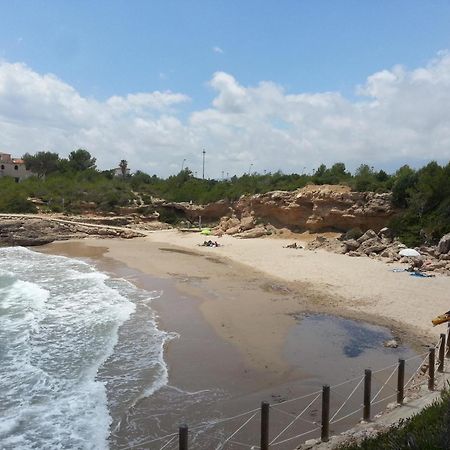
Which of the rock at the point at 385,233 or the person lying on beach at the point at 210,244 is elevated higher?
the rock at the point at 385,233

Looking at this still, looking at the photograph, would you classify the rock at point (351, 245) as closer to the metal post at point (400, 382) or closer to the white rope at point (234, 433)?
the metal post at point (400, 382)

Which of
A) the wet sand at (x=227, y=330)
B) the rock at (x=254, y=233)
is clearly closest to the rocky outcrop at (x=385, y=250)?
the wet sand at (x=227, y=330)

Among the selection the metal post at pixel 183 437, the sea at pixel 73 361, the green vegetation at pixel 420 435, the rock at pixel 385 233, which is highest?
the rock at pixel 385 233

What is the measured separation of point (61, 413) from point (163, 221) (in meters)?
48.1

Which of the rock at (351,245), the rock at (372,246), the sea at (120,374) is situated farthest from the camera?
the rock at (351,245)

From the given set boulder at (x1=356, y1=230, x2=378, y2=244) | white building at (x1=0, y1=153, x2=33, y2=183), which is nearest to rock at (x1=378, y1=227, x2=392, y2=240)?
boulder at (x1=356, y1=230, x2=378, y2=244)

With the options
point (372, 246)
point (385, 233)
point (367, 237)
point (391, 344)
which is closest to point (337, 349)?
point (391, 344)

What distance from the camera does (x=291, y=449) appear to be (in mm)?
7848

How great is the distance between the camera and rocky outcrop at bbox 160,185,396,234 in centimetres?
3700

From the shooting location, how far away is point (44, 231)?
44969 mm

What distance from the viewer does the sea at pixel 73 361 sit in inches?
348

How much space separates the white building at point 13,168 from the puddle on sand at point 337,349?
89.1m

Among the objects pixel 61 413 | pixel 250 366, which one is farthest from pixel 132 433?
pixel 250 366

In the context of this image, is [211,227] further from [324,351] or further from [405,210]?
[324,351]
